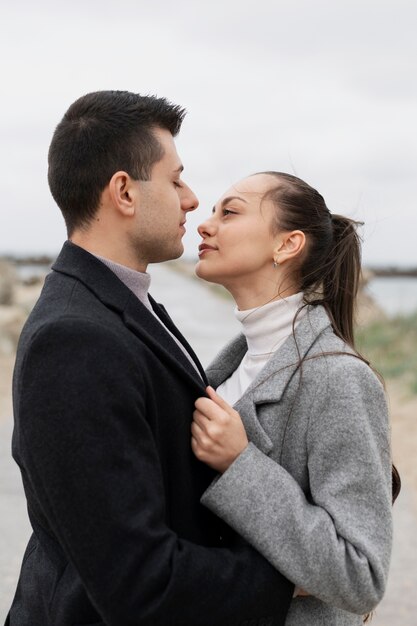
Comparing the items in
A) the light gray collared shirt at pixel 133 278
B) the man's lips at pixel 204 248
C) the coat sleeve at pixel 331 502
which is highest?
the light gray collared shirt at pixel 133 278

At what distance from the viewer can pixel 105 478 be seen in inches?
70.0

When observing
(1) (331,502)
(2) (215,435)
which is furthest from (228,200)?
(1) (331,502)

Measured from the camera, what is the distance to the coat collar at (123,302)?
205 cm

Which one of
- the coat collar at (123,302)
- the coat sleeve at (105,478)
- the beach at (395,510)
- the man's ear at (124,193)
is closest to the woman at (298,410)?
the coat collar at (123,302)

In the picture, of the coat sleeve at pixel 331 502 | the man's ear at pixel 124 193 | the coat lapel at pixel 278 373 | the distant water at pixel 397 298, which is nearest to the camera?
the coat sleeve at pixel 331 502

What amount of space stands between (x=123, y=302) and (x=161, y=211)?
305 mm

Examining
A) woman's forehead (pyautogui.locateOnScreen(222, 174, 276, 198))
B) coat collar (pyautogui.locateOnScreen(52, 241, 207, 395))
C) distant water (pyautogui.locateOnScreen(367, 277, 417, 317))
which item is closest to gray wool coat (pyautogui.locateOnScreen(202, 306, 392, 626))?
coat collar (pyautogui.locateOnScreen(52, 241, 207, 395))

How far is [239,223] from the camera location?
8.93 ft

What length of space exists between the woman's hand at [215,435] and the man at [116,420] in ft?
0.09

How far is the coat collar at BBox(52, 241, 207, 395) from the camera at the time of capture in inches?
80.8

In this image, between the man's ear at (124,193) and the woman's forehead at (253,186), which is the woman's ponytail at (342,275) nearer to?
the woman's forehead at (253,186)

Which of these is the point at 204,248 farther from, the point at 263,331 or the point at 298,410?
the point at 298,410

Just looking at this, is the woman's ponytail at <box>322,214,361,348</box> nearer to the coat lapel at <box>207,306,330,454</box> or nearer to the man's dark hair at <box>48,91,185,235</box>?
the coat lapel at <box>207,306,330,454</box>

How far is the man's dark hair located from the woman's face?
51 centimetres
